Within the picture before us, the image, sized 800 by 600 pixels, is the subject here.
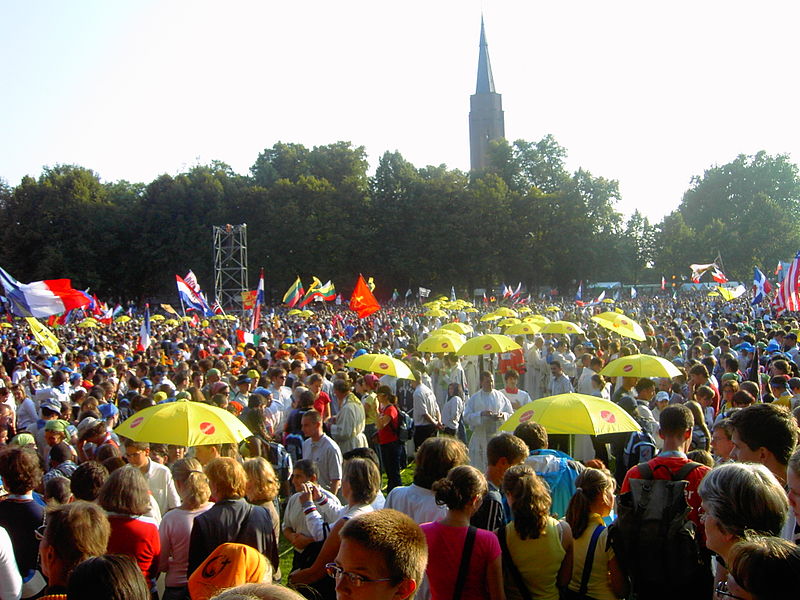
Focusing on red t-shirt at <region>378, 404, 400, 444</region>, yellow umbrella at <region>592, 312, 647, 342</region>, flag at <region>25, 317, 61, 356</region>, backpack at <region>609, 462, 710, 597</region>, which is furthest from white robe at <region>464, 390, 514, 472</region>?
flag at <region>25, 317, 61, 356</region>

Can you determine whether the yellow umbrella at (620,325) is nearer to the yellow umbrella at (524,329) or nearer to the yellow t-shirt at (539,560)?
the yellow umbrella at (524,329)

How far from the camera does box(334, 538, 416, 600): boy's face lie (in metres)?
2.49

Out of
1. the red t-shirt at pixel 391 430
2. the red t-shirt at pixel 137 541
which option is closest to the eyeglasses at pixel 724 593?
the red t-shirt at pixel 137 541

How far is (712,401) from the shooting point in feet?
25.6

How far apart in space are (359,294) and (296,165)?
47.4 m

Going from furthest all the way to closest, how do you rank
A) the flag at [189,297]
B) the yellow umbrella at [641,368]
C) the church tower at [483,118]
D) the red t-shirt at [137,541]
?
the church tower at [483,118], the flag at [189,297], the yellow umbrella at [641,368], the red t-shirt at [137,541]

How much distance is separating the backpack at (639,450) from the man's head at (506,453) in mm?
1625

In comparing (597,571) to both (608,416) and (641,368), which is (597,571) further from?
(641,368)

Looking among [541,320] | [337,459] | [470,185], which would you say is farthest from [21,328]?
[470,185]

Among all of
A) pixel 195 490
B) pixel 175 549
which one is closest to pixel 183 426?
pixel 195 490

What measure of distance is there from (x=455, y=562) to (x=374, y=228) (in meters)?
54.9

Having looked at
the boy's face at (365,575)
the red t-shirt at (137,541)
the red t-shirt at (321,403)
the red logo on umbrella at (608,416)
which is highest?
the boy's face at (365,575)

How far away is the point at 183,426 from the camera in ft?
19.1

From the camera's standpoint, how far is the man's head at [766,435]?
371 centimetres
